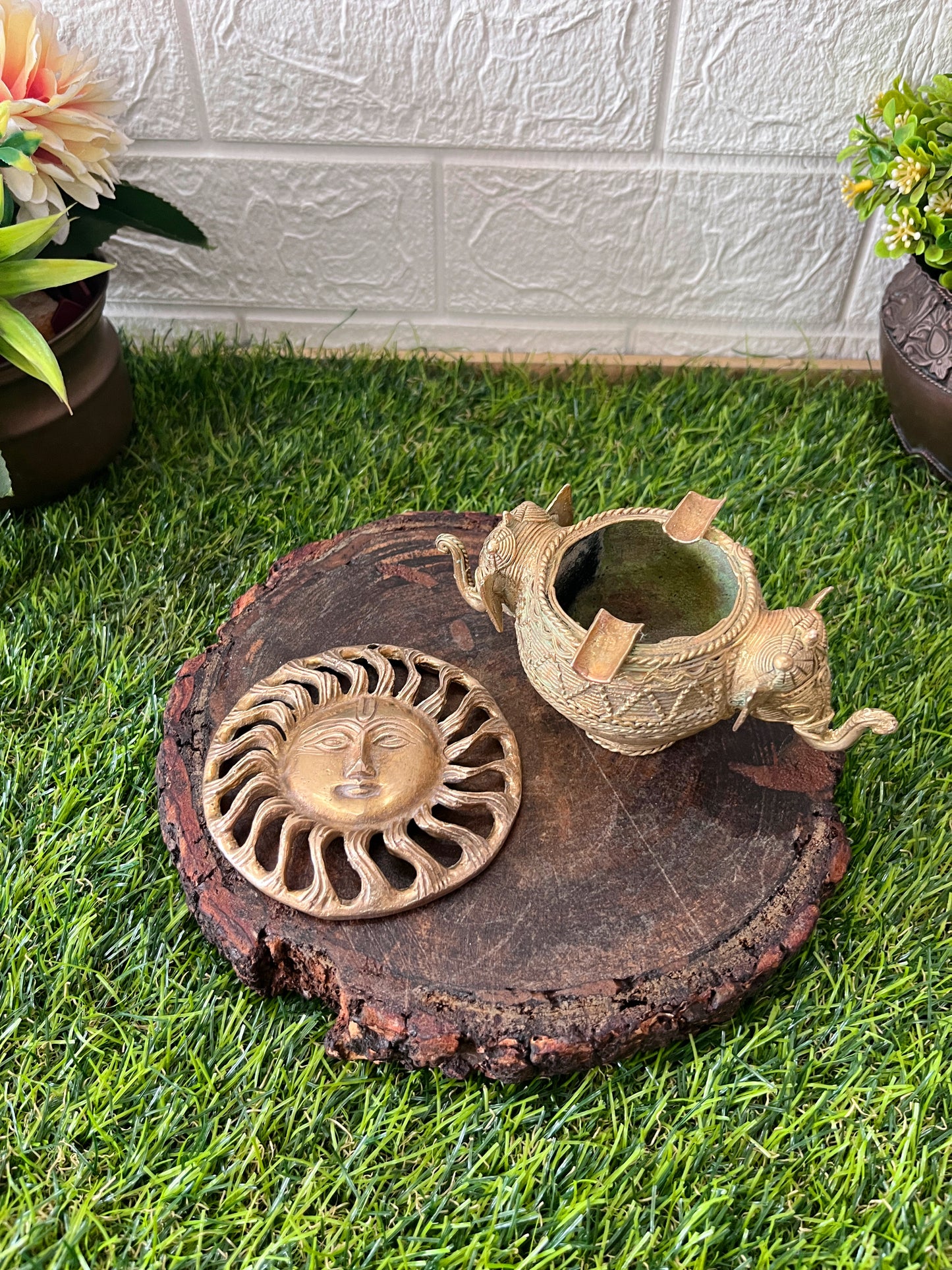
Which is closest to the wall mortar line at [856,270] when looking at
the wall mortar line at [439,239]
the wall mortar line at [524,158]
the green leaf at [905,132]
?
the wall mortar line at [524,158]

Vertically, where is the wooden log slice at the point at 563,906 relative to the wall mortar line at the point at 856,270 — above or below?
below

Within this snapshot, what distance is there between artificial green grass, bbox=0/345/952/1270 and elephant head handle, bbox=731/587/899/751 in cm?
29

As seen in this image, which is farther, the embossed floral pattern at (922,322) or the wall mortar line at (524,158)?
the wall mortar line at (524,158)

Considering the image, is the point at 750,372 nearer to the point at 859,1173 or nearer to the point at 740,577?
the point at 740,577

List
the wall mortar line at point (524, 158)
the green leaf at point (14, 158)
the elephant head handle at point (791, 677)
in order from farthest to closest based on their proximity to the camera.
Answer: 1. the wall mortar line at point (524, 158)
2. the green leaf at point (14, 158)
3. the elephant head handle at point (791, 677)

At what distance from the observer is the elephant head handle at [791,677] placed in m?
0.86

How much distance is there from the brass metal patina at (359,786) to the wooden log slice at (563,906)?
2cm

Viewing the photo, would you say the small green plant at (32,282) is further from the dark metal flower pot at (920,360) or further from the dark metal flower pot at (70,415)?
the dark metal flower pot at (920,360)

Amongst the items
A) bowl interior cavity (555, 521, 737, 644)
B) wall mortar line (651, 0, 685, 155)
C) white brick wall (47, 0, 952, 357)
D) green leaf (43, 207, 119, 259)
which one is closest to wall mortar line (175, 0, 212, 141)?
white brick wall (47, 0, 952, 357)

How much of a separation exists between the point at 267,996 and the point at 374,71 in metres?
1.22

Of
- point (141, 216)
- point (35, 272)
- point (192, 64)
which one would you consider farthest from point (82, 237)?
point (192, 64)

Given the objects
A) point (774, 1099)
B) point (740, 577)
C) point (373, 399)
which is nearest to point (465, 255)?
point (373, 399)

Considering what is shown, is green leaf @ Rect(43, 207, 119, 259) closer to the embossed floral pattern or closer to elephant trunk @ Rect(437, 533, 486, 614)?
elephant trunk @ Rect(437, 533, 486, 614)

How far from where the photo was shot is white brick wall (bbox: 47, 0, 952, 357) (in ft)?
4.67
